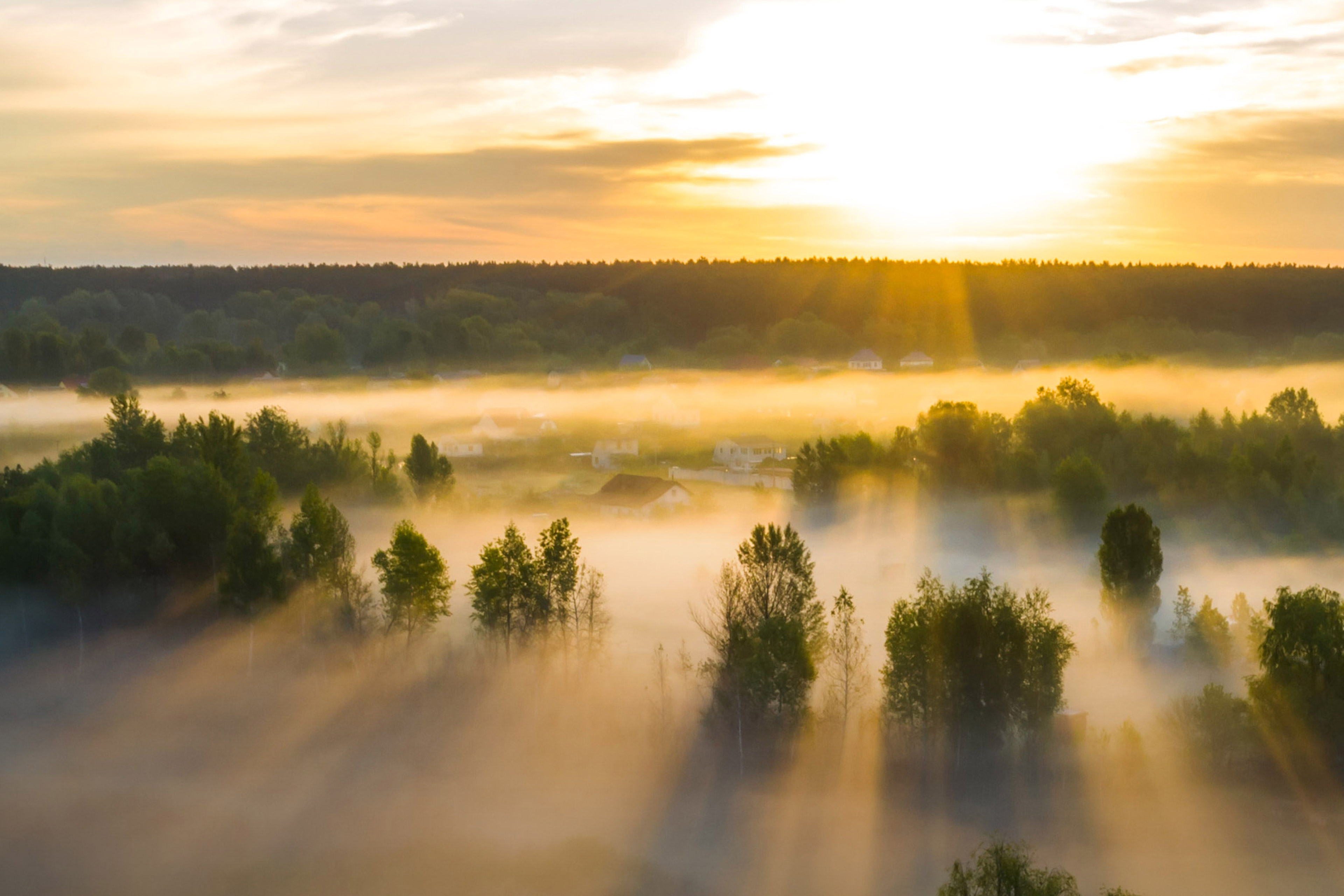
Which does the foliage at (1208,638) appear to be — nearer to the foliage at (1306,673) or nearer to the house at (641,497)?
the foliage at (1306,673)

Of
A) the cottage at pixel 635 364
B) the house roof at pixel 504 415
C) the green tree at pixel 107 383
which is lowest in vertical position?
the house roof at pixel 504 415

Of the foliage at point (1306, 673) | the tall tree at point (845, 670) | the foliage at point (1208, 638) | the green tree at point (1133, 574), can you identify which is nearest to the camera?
the foliage at point (1306, 673)

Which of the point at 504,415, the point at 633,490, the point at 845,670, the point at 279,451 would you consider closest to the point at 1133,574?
the point at 845,670

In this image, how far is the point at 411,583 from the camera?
39281 mm

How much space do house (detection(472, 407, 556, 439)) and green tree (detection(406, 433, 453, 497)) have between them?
28179 mm

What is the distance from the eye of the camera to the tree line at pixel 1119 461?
56719 mm

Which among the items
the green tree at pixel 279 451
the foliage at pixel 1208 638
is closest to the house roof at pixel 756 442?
the green tree at pixel 279 451

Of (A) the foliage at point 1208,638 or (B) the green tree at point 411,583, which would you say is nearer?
(A) the foliage at point 1208,638

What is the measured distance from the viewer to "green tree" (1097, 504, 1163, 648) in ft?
128

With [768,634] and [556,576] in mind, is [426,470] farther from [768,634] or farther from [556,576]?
[768,634]

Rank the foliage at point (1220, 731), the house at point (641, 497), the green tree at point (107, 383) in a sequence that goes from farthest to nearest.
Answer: the green tree at point (107, 383) → the house at point (641, 497) → the foliage at point (1220, 731)

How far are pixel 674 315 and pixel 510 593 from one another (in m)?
137

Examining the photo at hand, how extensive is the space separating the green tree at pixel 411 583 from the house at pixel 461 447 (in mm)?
47416

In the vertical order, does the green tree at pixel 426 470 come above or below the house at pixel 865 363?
below
